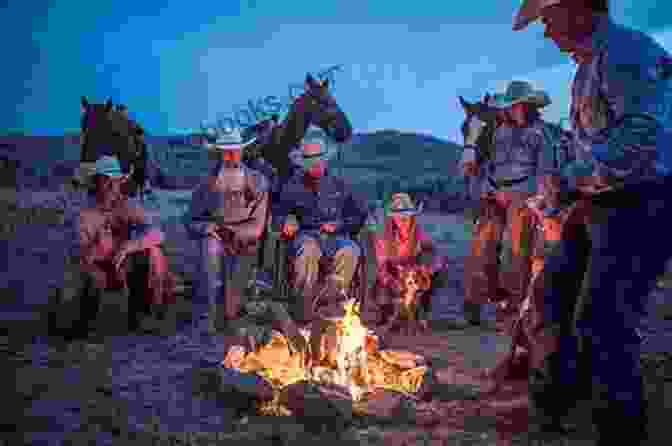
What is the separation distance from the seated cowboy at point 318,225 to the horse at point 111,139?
353cm

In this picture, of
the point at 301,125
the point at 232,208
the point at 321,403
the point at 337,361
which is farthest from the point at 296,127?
the point at 321,403

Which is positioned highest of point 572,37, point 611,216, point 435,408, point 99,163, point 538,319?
point 572,37

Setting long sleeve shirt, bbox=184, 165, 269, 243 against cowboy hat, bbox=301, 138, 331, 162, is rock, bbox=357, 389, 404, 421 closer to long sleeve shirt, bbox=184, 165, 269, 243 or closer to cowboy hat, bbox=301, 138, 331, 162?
long sleeve shirt, bbox=184, 165, 269, 243

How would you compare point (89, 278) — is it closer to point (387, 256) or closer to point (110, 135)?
point (387, 256)

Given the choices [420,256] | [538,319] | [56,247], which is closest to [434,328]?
[420,256]

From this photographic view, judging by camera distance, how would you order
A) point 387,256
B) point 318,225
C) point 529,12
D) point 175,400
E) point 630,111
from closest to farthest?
point 630,111, point 529,12, point 175,400, point 318,225, point 387,256

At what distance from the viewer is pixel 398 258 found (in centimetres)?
607

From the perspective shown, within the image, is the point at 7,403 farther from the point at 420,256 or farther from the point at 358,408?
the point at 420,256

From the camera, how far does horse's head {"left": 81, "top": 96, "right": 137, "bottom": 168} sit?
849 cm

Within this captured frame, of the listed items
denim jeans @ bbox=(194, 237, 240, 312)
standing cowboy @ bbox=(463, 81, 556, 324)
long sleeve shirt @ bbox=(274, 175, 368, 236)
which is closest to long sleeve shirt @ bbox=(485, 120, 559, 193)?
standing cowboy @ bbox=(463, 81, 556, 324)

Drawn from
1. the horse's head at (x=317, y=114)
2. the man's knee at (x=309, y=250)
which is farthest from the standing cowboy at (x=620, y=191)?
the horse's head at (x=317, y=114)

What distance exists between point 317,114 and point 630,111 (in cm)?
668

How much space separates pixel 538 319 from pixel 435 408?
35.1 inches

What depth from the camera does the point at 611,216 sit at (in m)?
2.66
